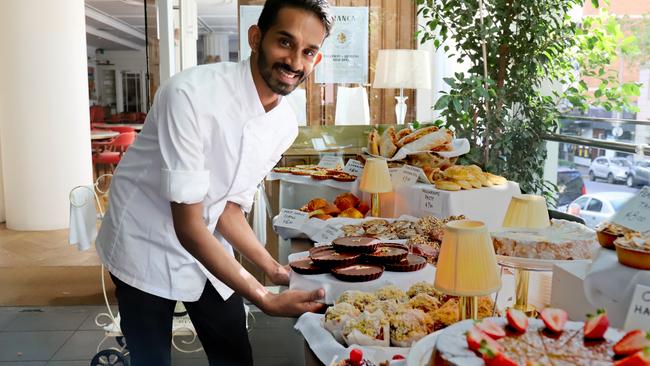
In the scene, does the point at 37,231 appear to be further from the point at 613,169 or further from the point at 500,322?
the point at 500,322

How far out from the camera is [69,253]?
15.8ft

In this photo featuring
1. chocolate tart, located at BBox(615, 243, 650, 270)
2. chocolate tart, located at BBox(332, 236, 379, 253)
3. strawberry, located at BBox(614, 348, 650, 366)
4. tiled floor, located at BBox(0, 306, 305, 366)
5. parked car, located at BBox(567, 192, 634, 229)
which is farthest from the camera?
parked car, located at BBox(567, 192, 634, 229)

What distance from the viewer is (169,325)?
159cm

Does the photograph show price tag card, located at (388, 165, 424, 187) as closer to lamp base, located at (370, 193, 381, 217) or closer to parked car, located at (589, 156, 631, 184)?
lamp base, located at (370, 193, 381, 217)

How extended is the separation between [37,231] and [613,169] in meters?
4.73

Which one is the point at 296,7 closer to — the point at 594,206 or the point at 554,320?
the point at 554,320

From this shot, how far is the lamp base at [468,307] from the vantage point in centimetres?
107

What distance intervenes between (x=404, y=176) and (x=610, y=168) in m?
1.59

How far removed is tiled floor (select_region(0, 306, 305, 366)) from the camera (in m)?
2.98

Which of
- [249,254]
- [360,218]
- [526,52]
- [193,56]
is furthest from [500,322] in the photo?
[193,56]

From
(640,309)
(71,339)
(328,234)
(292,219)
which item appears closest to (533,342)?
(640,309)

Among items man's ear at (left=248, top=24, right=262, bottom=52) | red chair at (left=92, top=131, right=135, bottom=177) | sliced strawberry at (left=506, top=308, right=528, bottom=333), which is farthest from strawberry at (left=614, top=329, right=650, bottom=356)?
red chair at (left=92, top=131, right=135, bottom=177)

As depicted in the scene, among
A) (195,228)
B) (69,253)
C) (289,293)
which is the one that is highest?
(195,228)

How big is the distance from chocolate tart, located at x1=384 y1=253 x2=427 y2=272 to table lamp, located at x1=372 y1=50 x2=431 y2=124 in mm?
2550
